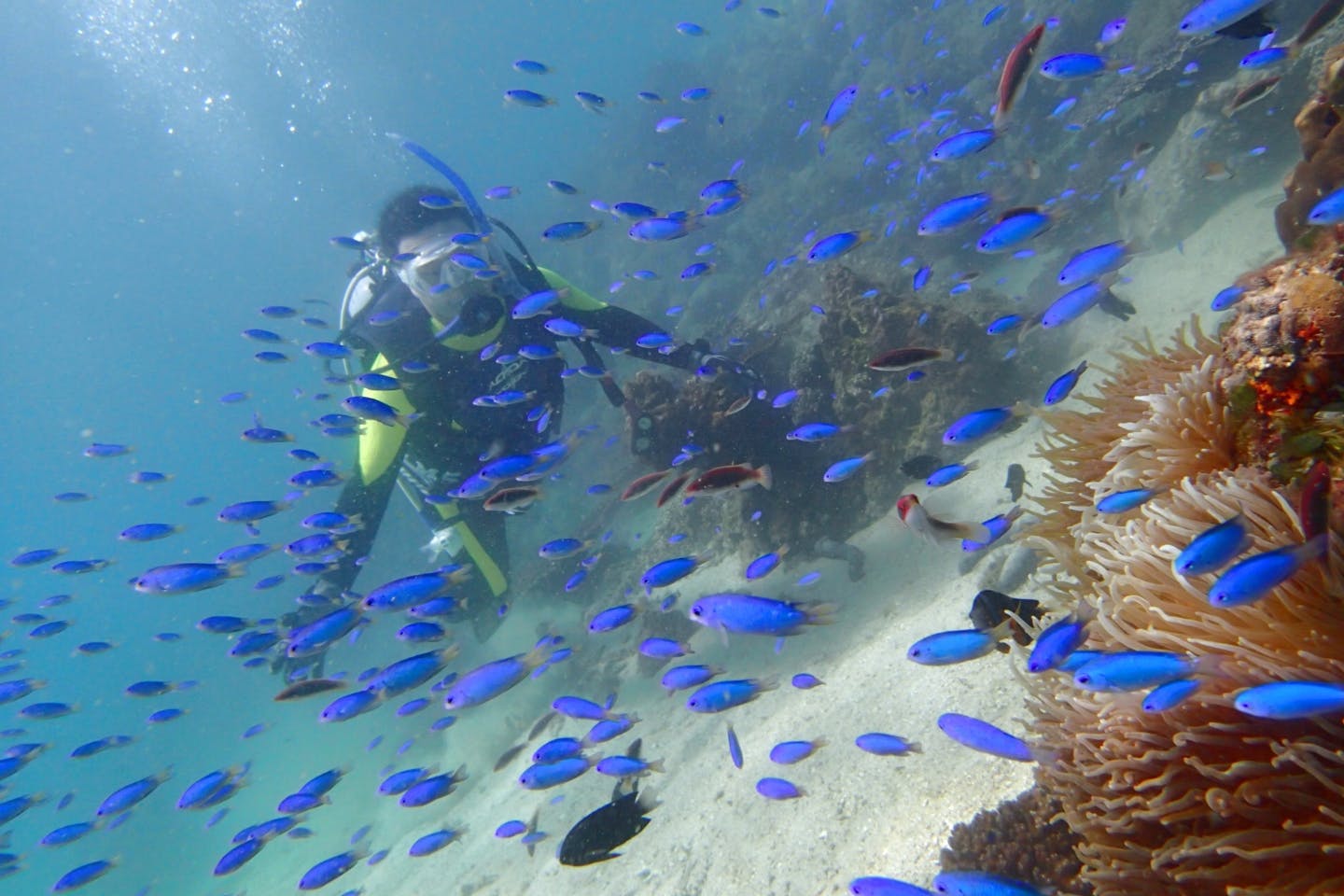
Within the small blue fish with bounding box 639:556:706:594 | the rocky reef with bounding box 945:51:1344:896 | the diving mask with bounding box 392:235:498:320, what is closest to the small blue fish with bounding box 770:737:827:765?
the rocky reef with bounding box 945:51:1344:896

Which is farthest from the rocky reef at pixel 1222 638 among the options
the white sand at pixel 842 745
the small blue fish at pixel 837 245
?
the small blue fish at pixel 837 245

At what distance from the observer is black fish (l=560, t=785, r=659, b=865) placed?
319cm

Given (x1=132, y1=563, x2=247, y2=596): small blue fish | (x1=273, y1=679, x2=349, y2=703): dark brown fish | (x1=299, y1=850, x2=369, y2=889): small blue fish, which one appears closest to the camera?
(x1=273, y1=679, x2=349, y2=703): dark brown fish

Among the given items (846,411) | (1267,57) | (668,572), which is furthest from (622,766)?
(1267,57)

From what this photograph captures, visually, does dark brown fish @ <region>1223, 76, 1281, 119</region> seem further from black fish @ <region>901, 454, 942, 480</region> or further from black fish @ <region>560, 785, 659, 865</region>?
black fish @ <region>560, 785, 659, 865</region>

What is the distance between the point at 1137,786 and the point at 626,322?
670 cm

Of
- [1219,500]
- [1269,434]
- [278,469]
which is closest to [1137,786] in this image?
[1219,500]

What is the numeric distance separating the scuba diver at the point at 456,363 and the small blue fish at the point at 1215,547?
194 inches

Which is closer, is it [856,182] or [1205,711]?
[1205,711]

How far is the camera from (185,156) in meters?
59.7

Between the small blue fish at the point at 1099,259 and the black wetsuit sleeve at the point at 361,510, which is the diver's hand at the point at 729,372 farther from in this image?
the black wetsuit sleeve at the point at 361,510

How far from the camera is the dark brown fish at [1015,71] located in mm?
3221

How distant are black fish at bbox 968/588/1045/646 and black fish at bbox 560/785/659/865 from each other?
1915 millimetres

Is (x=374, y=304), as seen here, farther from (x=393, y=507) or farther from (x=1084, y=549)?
(x=393, y=507)
